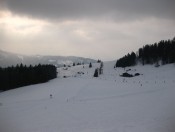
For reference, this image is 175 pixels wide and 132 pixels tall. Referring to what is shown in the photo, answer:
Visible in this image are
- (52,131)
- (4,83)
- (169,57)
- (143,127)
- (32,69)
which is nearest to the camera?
(143,127)

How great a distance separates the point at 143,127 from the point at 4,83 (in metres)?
63.3

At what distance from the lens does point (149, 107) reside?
2984 cm

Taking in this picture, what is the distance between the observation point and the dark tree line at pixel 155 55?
102062 millimetres

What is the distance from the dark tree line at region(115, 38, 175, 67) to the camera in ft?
335

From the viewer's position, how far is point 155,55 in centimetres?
11006

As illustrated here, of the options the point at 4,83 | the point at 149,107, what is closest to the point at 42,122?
the point at 149,107

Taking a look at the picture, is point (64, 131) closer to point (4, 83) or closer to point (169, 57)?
point (4, 83)

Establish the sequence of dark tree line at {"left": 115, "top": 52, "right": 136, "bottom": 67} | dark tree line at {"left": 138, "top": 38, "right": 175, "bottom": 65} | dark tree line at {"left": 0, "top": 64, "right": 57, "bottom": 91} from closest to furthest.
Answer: dark tree line at {"left": 0, "top": 64, "right": 57, "bottom": 91}
dark tree line at {"left": 138, "top": 38, "right": 175, "bottom": 65}
dark tree line at {"left": 115, "top": 52, "right": 136, "bottom": 67}

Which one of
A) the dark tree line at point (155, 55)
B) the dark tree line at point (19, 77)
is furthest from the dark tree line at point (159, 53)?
the dark tree line at point (19, 77)

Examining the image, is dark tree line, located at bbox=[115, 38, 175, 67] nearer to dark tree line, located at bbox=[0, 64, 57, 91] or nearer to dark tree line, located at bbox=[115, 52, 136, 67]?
dark tree line, located at bbox=[115, 52, 136, 67]

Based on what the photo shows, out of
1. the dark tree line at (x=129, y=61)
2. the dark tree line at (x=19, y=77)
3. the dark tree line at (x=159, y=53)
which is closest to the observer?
the dark tree line at (x=19, y=77)

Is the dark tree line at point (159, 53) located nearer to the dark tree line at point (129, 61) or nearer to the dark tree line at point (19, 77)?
the dark tree line at point (129, 61)

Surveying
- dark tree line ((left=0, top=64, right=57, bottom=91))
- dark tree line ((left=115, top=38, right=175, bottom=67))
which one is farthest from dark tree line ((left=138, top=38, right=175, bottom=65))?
dark tree line ((left=0, top=64, right=57, bottom=91))

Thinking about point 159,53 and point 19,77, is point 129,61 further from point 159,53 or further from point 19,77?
point 19,77
